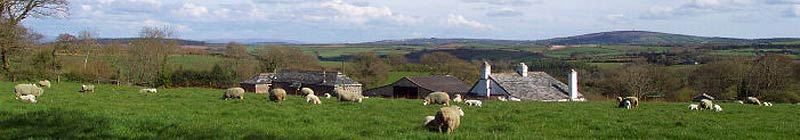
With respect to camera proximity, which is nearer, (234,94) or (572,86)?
(234,94)

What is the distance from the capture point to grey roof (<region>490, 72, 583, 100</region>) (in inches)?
1906

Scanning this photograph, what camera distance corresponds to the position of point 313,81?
64.3 m

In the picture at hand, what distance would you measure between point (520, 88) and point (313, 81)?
73.3 feet

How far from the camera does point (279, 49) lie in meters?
85.6

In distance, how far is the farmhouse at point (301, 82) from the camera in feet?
207

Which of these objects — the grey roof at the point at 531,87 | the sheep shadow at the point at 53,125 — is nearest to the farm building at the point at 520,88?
the grey roof at the point at 531,87

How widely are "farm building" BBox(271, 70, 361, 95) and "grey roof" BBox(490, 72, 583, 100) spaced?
17027 millimetres

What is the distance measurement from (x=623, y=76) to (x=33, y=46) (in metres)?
55.4

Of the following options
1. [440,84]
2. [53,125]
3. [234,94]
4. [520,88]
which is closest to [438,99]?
[234,94]

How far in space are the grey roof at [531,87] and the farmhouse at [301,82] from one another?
1703 centimetres

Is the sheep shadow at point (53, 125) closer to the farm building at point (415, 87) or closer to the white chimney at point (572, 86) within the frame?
the white chimney at point (572, 86)

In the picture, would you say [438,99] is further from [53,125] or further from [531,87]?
[531,87]

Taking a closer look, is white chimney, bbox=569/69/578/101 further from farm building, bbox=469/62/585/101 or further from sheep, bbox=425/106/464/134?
sheep, bbox=425/106/464/134

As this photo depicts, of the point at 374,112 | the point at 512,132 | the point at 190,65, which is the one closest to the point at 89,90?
the point at 374,112
